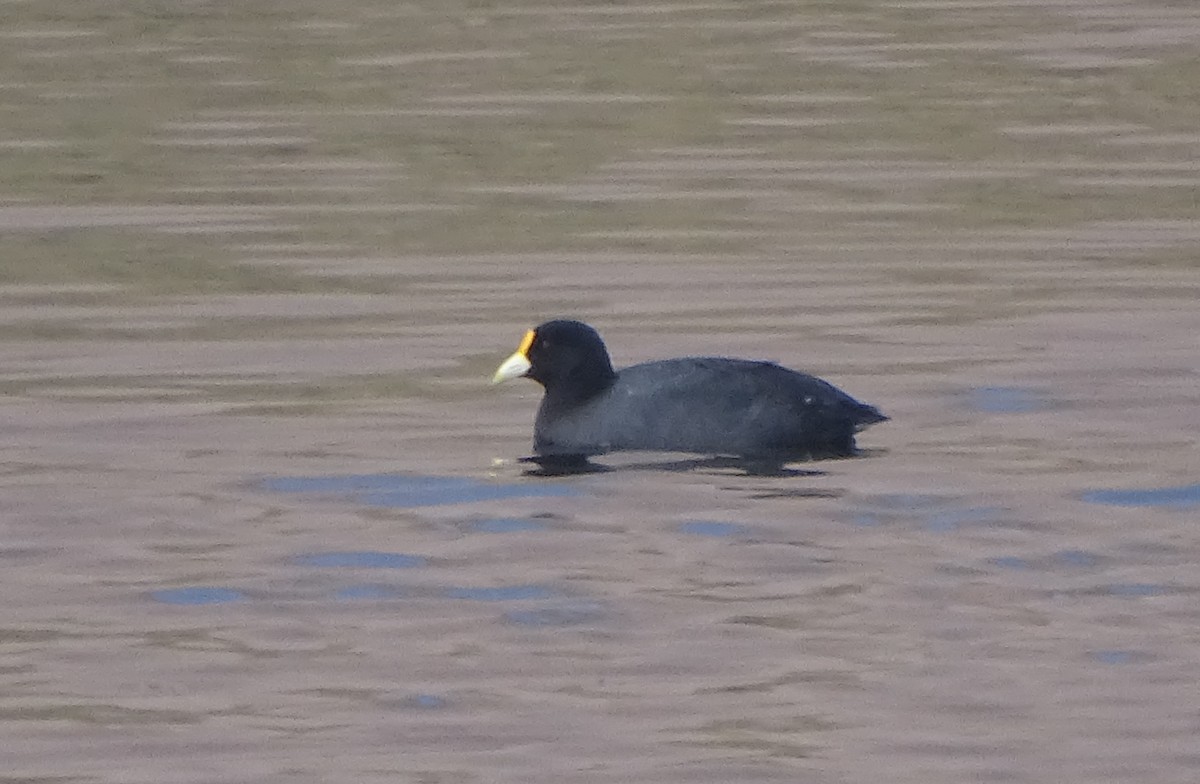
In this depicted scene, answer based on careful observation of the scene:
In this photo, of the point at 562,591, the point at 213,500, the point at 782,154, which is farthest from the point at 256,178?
Answer: the point at 562,591

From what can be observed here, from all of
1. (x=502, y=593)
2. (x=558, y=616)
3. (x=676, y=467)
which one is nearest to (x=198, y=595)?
(x=502, y=593)

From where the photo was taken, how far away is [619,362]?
1461cm

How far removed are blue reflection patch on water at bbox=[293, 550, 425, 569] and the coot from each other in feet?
6.52

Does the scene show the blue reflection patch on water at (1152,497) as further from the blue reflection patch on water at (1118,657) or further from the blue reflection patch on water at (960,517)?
the blue reflection patch on water at (1118,657)

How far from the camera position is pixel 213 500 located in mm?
11375

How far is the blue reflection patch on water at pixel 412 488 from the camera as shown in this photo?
11406 millimetres

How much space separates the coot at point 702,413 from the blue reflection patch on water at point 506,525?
1.31m

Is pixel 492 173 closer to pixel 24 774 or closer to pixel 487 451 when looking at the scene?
pixel 487 451

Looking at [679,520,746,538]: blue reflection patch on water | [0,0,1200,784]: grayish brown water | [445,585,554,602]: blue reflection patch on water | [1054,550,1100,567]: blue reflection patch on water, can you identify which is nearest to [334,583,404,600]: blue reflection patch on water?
[0,0,1200,784]: grayish brown water

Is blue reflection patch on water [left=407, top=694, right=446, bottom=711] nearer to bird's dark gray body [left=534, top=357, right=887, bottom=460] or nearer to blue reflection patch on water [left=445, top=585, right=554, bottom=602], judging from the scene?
blue reflection patch on water [left=445, top=585, right=554, bottom=602]

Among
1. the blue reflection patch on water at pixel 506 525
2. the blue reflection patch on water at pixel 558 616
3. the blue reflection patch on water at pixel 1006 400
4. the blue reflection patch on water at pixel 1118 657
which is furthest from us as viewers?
Result: the blue reflection patch on water at pixel 1006 400

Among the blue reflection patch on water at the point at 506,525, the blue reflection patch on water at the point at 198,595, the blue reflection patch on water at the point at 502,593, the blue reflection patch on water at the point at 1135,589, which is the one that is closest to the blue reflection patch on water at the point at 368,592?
the blue reflection patch on water at the point at 502,593

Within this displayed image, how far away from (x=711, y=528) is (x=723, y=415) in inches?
62.7

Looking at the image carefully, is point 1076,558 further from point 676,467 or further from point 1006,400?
point 1006,400
